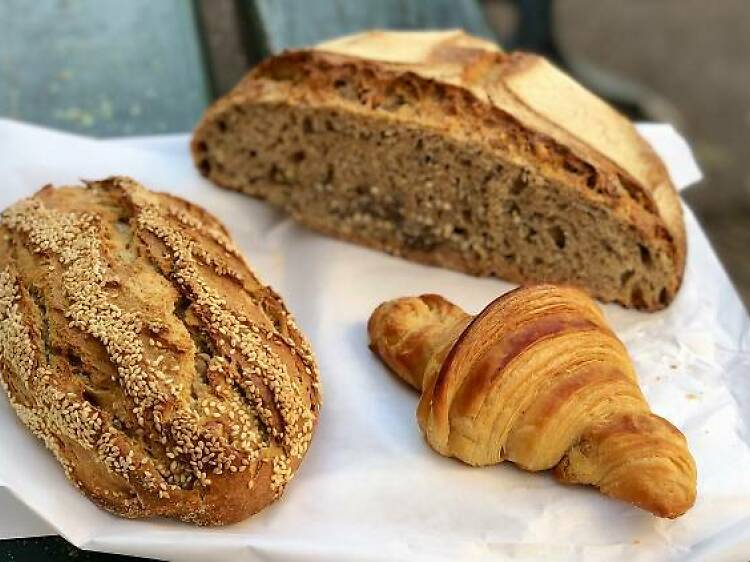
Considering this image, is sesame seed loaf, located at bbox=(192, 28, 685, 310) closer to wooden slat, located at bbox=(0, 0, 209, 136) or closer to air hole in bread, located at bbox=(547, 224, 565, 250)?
air hole in bread, located at bbox=(547, 224, 565, 250)

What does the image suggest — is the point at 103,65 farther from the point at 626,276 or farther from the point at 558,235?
the point at 626,276

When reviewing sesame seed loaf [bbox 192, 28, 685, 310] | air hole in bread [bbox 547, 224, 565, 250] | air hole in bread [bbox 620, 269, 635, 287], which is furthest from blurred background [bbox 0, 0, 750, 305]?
air hole in bread [bbox 620, 269, 635, 287]

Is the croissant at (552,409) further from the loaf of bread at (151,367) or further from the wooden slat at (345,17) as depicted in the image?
the wooden slat at (345,17)

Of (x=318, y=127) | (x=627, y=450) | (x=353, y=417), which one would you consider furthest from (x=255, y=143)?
(x=627, y=450)

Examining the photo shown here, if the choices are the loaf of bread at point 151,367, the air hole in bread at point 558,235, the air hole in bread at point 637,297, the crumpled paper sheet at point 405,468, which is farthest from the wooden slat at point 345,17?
the loaf of bread at point 151,367

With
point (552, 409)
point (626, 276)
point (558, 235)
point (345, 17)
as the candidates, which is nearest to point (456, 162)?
point (558, 235)

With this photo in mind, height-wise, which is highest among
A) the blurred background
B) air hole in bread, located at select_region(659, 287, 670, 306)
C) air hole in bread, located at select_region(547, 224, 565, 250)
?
air hole in bread, located at select_region(547, 224, 565, 250)

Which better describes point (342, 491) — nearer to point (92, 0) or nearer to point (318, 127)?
point (318, 127)
